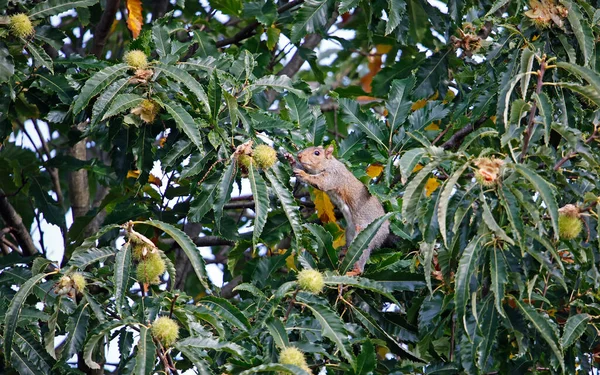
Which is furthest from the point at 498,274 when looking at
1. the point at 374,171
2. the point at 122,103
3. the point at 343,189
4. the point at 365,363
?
the point at 374,171

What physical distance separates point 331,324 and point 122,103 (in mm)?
1454

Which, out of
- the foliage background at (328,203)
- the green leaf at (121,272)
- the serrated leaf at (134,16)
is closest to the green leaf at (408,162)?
the foliage background at (328,203)

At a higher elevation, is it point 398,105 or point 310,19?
point 310,19

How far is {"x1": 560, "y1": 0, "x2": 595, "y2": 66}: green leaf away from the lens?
14.1 ft

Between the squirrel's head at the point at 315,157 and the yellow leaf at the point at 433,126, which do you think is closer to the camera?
the squirrel's head at the point at 315,157

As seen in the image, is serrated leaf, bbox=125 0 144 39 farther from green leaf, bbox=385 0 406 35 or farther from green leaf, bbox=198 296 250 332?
green leaf, bbox=198 296 250 332

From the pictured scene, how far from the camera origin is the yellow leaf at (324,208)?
5.82 meters

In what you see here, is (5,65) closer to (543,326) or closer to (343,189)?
(343,189)

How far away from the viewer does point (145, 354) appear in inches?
134

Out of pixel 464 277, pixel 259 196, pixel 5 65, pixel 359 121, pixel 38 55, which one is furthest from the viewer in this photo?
pixel 359 121

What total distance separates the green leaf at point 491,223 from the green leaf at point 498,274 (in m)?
0.20

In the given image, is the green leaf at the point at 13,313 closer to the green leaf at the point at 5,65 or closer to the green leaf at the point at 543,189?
the green leaf at the point at 5,65

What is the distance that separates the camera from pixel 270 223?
17.7ft

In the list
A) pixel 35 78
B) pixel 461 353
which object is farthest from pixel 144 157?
pixel 461 353
